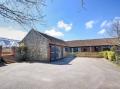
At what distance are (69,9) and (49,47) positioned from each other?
1706 centimetres

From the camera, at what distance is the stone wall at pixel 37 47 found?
2192 cm

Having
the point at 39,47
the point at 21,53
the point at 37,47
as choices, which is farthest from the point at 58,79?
the point at 21,53

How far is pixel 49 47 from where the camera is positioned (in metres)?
22.0

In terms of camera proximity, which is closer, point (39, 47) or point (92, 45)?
point (39, 47)

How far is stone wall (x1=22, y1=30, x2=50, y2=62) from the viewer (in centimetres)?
2192

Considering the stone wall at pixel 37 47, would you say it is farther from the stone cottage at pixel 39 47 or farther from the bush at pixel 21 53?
the bush at pixel 21 53

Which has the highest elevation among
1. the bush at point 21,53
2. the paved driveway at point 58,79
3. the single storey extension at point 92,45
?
the single storey extension at point 92,45

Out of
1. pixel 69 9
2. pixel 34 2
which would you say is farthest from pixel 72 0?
pixel 34 2

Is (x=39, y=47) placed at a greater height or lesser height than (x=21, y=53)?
greater

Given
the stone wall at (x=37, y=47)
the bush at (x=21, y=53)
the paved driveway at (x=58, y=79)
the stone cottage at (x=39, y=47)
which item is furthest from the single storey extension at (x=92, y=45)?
the paved driveway at (x=58, y=79)

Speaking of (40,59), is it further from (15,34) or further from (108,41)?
(108,41)

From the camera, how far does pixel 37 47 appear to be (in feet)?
74.1

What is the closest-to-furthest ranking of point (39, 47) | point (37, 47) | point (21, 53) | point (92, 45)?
1. point (39, 47)
2. point (37, 47)
3. point (21, 53)
4. point (92, 45)

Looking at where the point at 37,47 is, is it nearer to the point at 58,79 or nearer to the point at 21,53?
the point at 21,53
